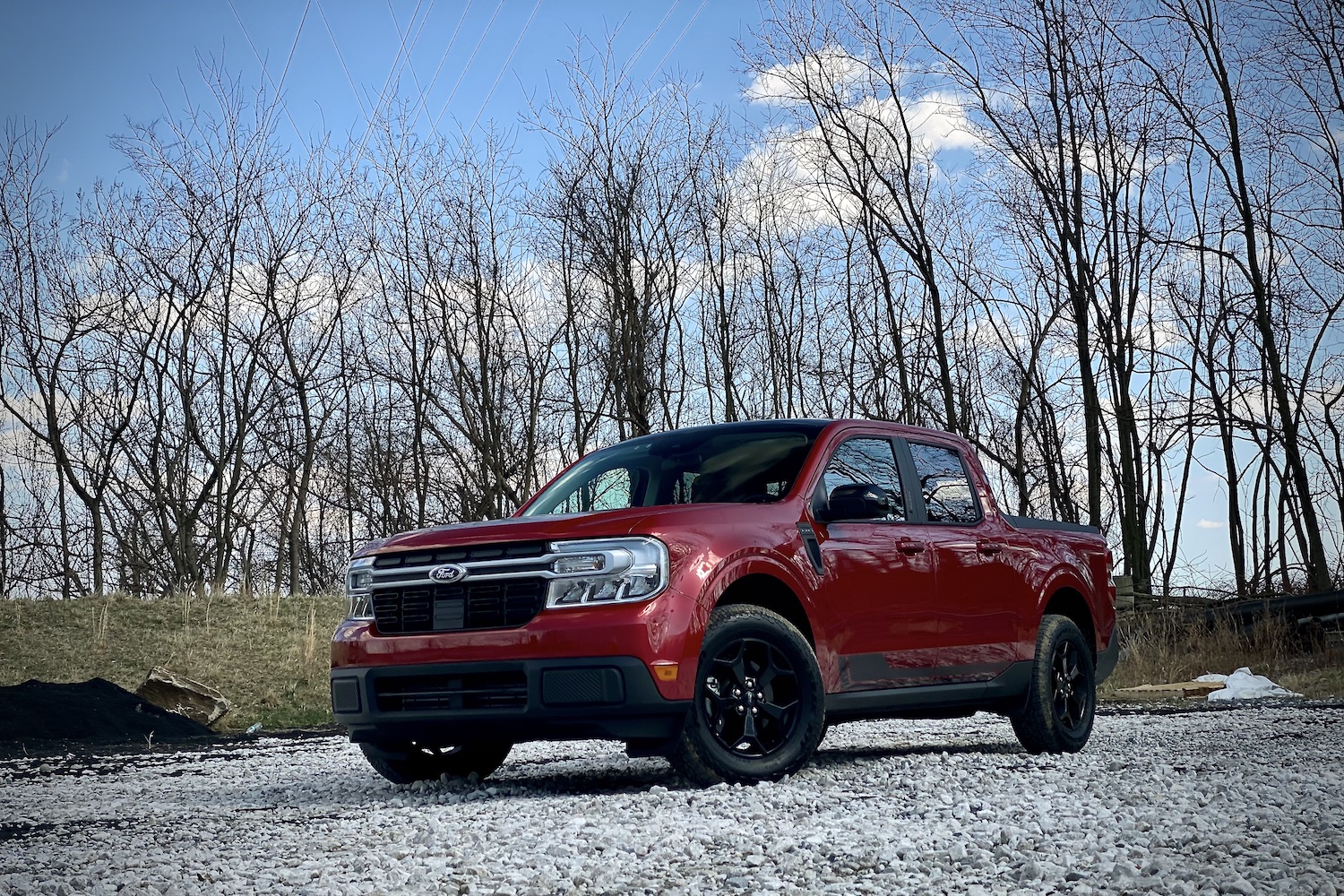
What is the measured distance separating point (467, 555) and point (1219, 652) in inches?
591

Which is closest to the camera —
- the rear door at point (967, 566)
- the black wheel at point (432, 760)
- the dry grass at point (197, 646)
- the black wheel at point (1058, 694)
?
the black wheel at point (432, 760)

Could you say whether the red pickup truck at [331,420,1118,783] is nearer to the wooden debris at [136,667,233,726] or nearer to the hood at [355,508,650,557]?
the hood at [355,508,650,557]

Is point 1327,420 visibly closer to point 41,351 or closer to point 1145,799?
point 1145,799

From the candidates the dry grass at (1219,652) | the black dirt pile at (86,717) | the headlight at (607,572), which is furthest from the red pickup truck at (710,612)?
the dry grass at (1219,652)

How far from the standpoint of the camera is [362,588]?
6695 millimetres

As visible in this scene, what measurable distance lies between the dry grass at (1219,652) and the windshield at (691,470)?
1111cm

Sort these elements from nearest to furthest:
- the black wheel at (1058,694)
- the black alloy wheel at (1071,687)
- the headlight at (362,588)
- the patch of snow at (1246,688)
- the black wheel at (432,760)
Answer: the headlight at (362,588), the black wheel at (432,760), the black wheel at (1058,694), the black alloy wheel at (1071,687), the patch of snow at (1246,688)

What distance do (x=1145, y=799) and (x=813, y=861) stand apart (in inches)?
78.5

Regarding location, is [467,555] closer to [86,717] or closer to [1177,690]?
[86,717]

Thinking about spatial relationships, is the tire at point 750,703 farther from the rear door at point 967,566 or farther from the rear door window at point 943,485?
the rear door window at point 943,485

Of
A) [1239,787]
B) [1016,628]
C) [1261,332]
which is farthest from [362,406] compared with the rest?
[1239,787]

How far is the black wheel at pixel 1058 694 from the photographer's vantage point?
805 cm

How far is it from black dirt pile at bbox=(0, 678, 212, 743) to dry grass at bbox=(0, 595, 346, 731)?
1.39 metres

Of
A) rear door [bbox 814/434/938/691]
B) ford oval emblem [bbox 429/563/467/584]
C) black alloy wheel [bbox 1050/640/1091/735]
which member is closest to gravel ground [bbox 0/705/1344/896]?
black alloy wheel [bbox 1050/640/1091/735]
